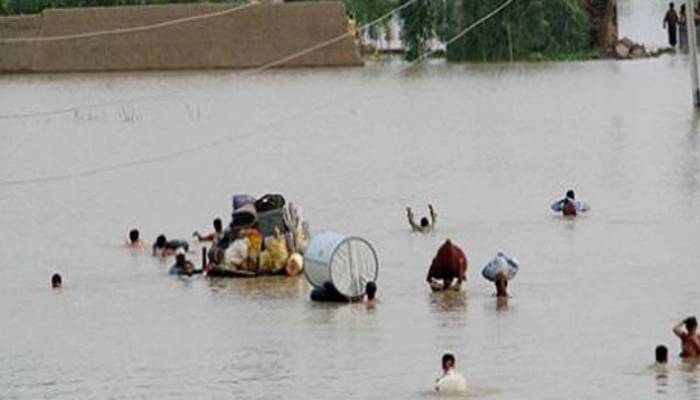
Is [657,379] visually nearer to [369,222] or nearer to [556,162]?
[369,222]

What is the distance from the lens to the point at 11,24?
2749 inches

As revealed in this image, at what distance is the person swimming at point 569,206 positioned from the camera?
116 feet

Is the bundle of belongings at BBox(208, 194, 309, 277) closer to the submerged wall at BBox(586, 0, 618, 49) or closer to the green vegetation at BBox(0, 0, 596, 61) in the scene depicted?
the green vegetation at BBox(0, 0, 596, 61)

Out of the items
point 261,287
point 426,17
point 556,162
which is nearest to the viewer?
point 261,287

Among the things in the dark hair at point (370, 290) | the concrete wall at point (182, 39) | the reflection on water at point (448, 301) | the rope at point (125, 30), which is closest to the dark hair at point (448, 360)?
the reflection on water at point (448, 301)

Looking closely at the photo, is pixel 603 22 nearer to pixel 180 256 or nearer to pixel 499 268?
pixel 180 256

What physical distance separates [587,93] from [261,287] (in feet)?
104

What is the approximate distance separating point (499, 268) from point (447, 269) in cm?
65

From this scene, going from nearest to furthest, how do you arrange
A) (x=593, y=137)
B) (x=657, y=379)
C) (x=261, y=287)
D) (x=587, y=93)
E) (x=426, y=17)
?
(x=657, y=379)
(x=261, y=287)
(x=593, y=137)
(x=587, y=93)
(x=426, y=17)

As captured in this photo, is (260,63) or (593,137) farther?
(260,63)

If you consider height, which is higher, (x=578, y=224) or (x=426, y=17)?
(x=426, y=17)

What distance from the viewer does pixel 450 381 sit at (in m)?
22.3

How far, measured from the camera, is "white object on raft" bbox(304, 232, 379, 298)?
27969 millimetres

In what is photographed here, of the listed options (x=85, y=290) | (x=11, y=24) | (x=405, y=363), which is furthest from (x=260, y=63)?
(x=405, y=363)
